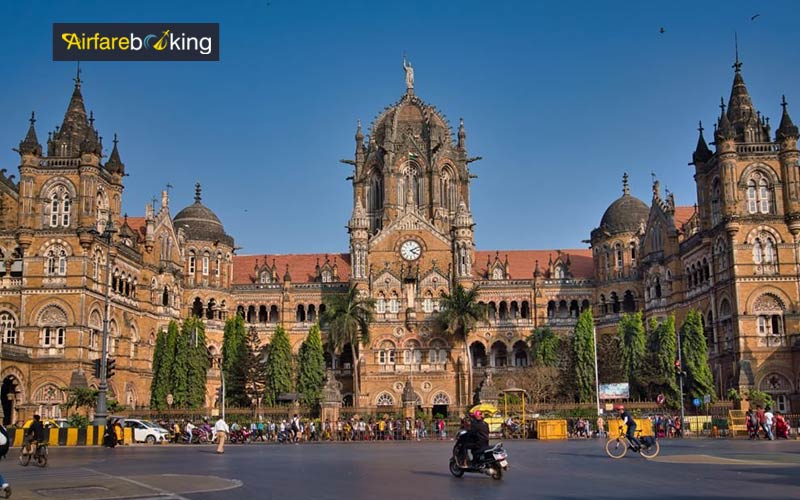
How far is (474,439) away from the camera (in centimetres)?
2327

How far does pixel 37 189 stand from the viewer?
68.2 m

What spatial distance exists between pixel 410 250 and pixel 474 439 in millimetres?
64041

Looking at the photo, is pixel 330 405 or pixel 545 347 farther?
pixel 545 347

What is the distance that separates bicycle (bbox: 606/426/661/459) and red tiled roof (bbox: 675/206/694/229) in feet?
172

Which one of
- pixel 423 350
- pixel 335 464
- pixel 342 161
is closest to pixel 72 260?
pixel 423 350

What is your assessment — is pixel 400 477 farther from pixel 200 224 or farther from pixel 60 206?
pixel 200 224

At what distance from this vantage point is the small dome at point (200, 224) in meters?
87.9

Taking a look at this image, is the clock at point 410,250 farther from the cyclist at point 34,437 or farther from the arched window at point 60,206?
the cyclist at point 34,437

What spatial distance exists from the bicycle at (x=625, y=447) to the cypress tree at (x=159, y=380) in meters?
47.6

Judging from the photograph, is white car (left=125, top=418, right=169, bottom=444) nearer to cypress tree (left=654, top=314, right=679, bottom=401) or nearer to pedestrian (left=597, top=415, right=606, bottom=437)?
pedestrian (left=597, top=415, right=606, bottom=437)

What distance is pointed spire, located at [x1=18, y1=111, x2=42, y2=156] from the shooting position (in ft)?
224

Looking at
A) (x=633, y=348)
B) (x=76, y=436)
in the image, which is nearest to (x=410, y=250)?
(x=633, y=348)

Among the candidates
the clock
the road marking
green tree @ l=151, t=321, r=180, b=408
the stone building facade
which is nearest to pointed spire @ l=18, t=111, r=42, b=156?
the stone building facade

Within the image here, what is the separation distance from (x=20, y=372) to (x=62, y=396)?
10.9 feet
